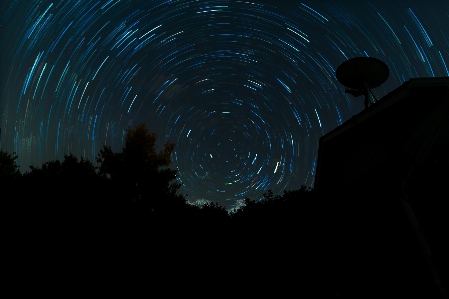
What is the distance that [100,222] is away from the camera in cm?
1119

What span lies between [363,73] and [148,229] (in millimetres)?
11968

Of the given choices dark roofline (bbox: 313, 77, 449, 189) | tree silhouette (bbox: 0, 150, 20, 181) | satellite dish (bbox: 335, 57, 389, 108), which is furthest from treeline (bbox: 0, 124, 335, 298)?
satellite dish (bbox: 335, 57, 389, 108)

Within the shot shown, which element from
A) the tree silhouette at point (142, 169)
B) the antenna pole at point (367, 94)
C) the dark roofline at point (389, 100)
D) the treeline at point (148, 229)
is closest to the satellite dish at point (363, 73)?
the antenna pole at point (367, 94)

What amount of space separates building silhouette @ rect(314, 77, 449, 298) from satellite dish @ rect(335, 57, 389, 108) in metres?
1.63

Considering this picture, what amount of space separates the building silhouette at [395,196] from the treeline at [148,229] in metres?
2.55

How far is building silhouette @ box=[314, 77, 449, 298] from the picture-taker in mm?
4102

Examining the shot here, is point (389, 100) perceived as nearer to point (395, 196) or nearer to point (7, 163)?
point (395, 196)

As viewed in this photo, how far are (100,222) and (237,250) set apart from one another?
28.2 ft

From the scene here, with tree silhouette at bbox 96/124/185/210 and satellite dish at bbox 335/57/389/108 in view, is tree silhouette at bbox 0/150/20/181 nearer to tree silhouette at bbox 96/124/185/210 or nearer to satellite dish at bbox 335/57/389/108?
tree silhouette at bbox 96/124/185/210

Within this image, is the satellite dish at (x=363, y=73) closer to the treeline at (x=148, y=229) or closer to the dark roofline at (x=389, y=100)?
the dark roofline at (x=389, y=100)

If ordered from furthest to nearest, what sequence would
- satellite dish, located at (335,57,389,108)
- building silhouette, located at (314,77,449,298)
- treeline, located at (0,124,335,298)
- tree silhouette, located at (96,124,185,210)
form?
tree silhouette, located at (96,124,185,210), treeline, located at (0,124,335,298), satellite dish, located at (335,57,389,108), building silhouette, located at (314,77,449,298)

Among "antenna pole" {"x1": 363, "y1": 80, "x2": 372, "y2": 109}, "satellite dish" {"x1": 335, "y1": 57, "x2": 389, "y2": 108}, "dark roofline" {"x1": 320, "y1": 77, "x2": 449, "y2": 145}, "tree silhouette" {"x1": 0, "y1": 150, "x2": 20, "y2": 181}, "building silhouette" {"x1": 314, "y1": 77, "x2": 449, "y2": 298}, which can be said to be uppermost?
"tree silhouette" {"x1": 0, "y1": 150, "x2": 20, "y2": 181}

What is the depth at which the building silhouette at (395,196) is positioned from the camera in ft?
13.5

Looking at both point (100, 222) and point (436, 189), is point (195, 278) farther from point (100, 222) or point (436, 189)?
point (436, 189)
